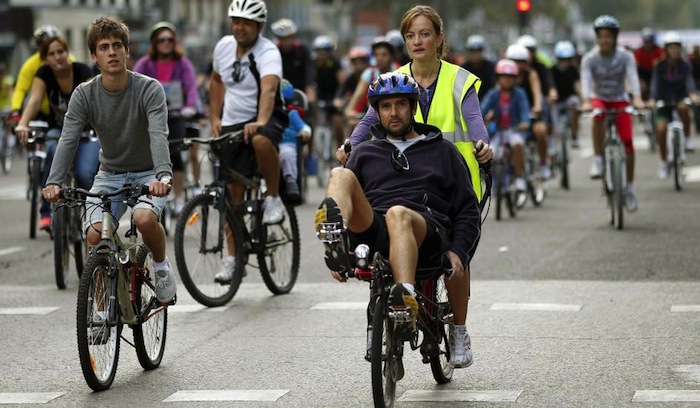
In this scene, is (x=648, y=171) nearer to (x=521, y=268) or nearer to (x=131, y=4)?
(x=521, y=268)

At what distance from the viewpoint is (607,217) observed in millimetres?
17719

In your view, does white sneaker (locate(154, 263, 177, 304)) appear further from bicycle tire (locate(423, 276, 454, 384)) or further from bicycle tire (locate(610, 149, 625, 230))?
bicycle tire (locate(610, 149, 625, 230))

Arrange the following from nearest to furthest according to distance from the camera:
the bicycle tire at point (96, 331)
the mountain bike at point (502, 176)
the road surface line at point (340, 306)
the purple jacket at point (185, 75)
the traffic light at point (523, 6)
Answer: the bicycle tire at point (96, 331), the road surface line at point (340, 306), the purple jacket at point (185, 75), the mountain bike at point (502, 176), the traffic light at point (523, 6)

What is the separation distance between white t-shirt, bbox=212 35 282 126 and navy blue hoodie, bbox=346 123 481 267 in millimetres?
→ 4058

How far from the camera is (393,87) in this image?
7.79 m

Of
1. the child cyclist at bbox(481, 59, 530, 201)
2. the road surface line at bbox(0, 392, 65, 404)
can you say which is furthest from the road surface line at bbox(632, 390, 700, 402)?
the child cyclist at bbox(481, 59, 530, 201)

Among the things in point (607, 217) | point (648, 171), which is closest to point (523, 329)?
point (607, 217)

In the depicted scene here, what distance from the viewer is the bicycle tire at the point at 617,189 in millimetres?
16172

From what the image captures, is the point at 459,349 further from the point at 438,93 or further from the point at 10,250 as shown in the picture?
the point at 10,250

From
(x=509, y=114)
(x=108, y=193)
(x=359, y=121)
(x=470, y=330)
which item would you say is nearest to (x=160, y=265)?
(x=108, y=193)

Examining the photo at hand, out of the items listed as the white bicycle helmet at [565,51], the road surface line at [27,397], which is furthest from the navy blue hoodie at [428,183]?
the white bicycle helmet at [565,51]

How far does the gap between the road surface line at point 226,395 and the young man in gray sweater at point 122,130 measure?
0.82m

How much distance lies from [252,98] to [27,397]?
4.24m

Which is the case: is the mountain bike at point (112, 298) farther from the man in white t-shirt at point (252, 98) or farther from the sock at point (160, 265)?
the man in white t-shirt at point (252, 98)
